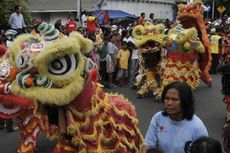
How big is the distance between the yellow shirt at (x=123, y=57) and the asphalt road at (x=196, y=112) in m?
0.66

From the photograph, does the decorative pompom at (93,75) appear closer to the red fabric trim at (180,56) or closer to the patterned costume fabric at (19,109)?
the patterned costume fabric at (19,109)

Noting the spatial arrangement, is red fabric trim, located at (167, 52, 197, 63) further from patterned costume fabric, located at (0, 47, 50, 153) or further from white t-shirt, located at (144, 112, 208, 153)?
white t-shirt, located at (144, 112, 208, 153)

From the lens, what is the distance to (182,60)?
400 inches

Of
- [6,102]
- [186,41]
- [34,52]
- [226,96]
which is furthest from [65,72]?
[186,41]

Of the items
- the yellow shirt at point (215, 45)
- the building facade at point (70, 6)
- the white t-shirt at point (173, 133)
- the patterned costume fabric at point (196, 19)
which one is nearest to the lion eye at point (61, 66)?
the white t-shirt at point (173, 133)

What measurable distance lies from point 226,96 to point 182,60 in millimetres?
2752

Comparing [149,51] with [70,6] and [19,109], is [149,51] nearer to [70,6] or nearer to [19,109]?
[19,109]

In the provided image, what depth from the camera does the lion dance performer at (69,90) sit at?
4.20m

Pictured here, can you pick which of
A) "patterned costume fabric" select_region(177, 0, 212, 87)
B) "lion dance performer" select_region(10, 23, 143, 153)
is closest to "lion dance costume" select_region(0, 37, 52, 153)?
"lion dance performer" select_region(10, 23, 143, 153)

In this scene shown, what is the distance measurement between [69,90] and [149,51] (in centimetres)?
634

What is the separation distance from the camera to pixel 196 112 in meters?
9.69

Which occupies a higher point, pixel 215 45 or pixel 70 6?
pixel 70 6

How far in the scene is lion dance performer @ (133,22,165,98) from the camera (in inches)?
402

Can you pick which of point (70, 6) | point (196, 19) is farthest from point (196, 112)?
point (70, 6)
